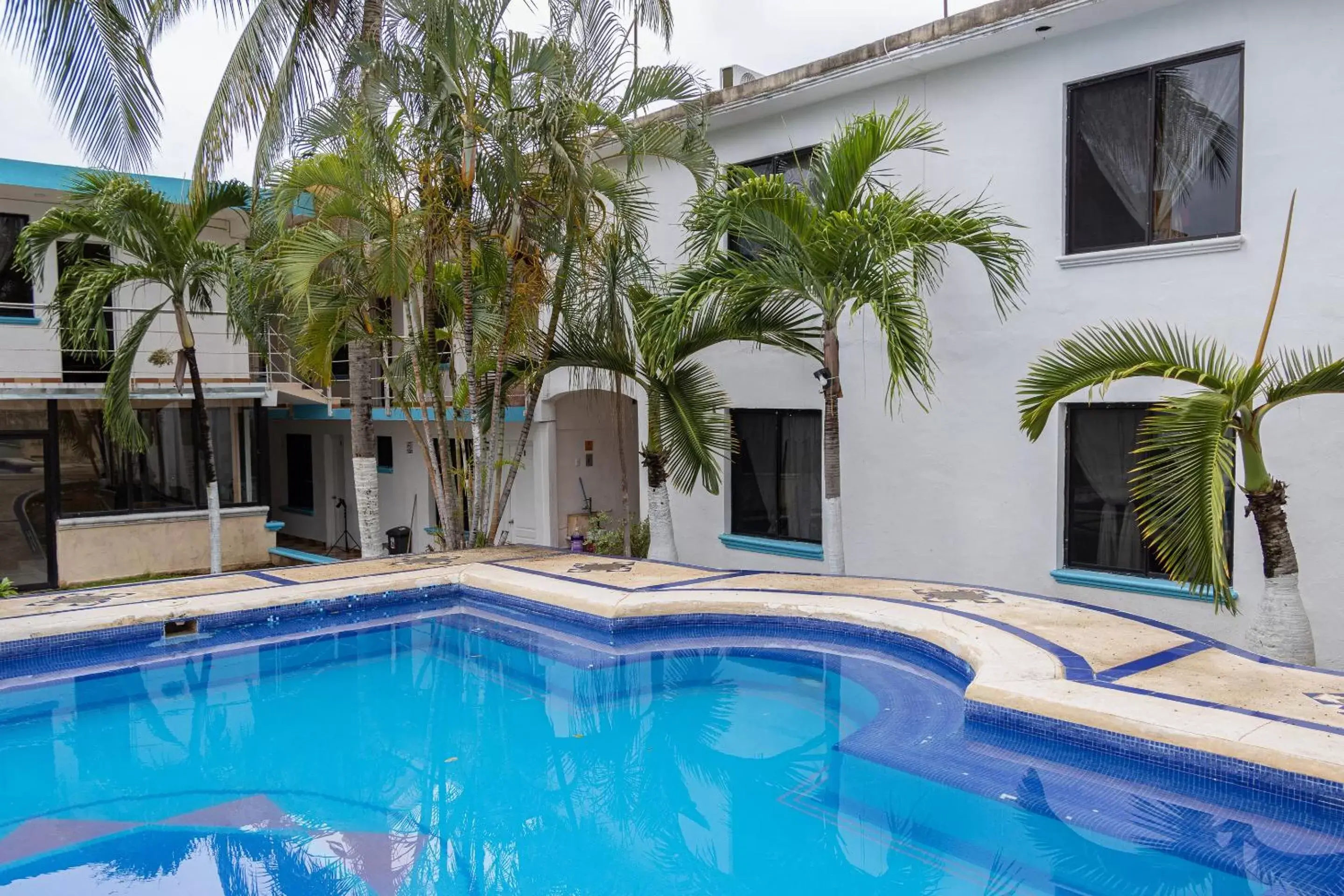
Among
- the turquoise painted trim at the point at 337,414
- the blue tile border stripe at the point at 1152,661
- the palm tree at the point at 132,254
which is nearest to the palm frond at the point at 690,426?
the turquoise painted trim at the point at 337,414

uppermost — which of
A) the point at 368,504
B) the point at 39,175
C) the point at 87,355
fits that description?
the point at 39,175

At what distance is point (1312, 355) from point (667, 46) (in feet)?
24.9

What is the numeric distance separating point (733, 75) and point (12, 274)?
10.7 metres

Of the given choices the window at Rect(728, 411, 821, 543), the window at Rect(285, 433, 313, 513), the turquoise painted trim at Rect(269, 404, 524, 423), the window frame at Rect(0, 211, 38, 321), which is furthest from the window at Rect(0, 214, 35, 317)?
the window at Rect(728, 411, 821, 543)

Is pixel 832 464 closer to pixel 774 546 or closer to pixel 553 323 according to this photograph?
pixel 774 546

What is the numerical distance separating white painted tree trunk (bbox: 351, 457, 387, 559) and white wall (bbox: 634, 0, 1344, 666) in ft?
12.8

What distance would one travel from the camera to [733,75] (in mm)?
13062

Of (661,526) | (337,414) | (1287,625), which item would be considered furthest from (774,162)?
(337,414)

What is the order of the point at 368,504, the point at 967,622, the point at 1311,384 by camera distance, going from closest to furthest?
the point at 1311,384 < the point at 967,622 < the point at 368,504

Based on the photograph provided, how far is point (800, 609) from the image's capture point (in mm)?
8414

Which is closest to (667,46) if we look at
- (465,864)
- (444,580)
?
(444,580)

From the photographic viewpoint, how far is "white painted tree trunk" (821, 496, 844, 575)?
9.42m

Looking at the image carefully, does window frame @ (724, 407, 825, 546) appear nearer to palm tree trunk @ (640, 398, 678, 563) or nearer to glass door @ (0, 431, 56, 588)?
palm tree trunk @ (640, 398, 678, 563)

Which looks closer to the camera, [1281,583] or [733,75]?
[1281,583]
